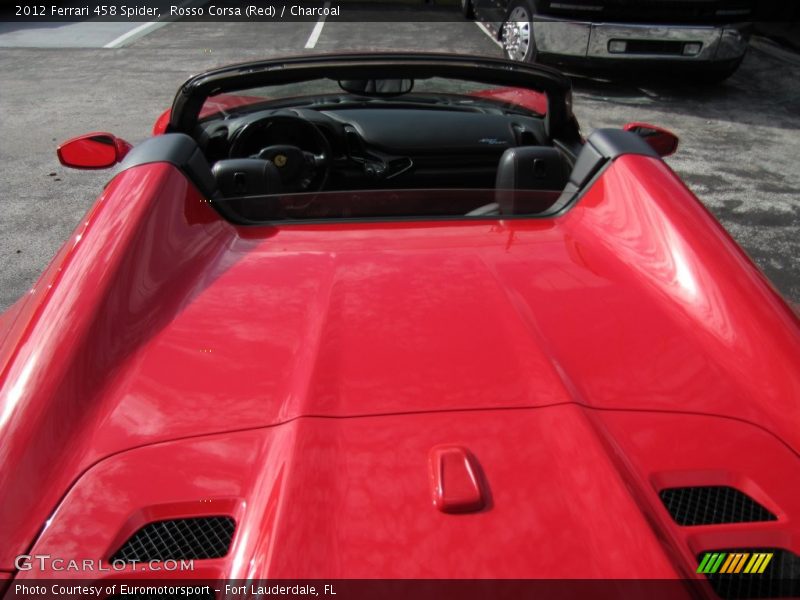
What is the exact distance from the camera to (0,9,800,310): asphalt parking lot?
13.8 feet

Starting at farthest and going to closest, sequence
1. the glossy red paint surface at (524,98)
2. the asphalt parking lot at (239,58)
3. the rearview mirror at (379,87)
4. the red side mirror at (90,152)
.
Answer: the asphalt parking lot at (239,58) → the glossy red paint surface at (524,98) → the rearview mirror at (379,87) → the red side mirror at (90,152)

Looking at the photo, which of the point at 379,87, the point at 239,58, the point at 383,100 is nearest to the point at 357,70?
the point at 379,87

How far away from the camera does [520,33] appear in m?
7.47

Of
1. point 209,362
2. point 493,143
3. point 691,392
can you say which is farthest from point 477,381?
point 493,143

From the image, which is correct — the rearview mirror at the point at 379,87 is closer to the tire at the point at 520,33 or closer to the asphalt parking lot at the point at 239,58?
the asphalt parking lot at the point at 239,58

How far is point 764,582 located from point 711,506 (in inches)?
5.1

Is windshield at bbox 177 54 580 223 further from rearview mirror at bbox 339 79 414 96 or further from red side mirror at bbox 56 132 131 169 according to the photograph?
red side mirror at bbox 56 132 131 169

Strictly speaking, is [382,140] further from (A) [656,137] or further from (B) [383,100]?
(A) [656,137]

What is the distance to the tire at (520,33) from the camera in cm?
728

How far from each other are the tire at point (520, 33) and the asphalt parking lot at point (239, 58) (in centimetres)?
80

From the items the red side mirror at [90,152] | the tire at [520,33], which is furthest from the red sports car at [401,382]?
the tire at [520,33]

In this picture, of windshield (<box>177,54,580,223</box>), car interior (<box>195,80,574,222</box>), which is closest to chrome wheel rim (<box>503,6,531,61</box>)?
windshield (<box>177,54,580,223</box>)

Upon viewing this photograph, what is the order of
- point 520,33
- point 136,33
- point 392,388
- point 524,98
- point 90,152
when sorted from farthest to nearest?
point 136,33
point 520,33
point 524,98
point 90,152
point 392,388

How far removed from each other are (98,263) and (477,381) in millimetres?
986
